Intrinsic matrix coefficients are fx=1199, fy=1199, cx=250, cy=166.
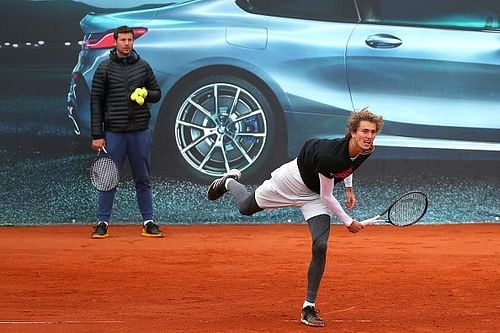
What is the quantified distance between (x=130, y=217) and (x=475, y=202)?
3.73 m

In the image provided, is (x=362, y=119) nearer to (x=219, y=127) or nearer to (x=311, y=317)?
(x=311, y=317)

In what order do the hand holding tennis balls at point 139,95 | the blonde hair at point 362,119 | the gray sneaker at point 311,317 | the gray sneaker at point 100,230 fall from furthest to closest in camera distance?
the gray sneaker at point 100,230, the hand holding tennis balls at point 139,95, the gray sneaker at point 311,317, the blonde hair at point 362,119

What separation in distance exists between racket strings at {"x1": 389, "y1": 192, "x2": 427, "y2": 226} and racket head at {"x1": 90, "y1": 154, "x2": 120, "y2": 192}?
14.2 ft

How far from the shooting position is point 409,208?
25.0 feet

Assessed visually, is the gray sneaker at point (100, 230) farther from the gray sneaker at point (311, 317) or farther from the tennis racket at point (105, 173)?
the gray sneaker at point (311, 317)

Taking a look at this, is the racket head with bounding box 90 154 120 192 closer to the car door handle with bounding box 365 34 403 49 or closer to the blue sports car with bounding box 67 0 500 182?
the blue sports car with bounding box 67 0 500 182

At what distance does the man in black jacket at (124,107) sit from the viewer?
11.4 m

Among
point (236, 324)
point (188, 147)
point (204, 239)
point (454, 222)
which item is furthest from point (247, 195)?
point (454, 222)

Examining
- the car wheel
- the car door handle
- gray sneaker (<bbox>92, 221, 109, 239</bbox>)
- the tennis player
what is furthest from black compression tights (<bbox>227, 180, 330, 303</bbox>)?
the car door handle

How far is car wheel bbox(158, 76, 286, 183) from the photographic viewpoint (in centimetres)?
1265

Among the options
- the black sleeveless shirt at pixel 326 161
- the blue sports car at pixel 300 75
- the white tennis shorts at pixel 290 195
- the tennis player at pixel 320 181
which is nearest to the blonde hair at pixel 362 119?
the tennis player at pixel 320 181

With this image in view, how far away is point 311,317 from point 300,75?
5612 mm

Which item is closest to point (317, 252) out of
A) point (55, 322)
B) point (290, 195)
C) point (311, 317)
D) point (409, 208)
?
point (311, 317)

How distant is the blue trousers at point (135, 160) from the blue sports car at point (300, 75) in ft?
3.43
